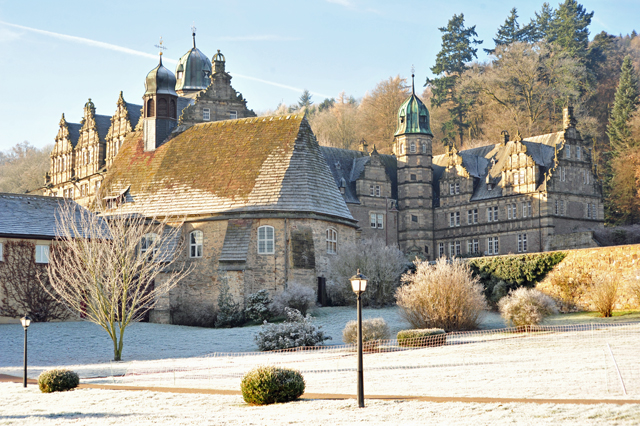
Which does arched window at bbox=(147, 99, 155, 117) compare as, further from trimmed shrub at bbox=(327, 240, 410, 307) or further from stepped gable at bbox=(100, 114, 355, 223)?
trimmed shrub at bbox=(327, 240, 410, 307)

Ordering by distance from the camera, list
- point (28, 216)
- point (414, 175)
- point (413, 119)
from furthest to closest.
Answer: point (414, 175) < point (413, 119) < point (28, 216)

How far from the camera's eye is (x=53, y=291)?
119ft

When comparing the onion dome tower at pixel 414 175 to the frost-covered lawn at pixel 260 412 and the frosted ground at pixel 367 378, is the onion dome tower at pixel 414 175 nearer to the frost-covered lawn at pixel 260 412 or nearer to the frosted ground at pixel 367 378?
the frosted ground at pixel 367 378

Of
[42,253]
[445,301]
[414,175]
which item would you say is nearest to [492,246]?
[414,175]

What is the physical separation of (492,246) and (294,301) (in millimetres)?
32176

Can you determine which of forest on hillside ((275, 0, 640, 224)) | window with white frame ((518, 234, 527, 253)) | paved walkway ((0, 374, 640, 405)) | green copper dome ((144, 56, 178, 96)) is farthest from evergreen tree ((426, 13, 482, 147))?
paved walkway ((0, 374, 640, 405))

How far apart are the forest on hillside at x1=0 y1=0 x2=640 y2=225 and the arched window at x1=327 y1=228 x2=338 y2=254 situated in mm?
33182

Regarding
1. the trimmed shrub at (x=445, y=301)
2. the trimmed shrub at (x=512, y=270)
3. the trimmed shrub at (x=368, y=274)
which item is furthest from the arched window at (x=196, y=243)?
the trimmed shrub at (x=445, y=301)

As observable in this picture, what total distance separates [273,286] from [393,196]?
32.8 m

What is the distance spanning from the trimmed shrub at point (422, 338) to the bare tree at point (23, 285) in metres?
17.4

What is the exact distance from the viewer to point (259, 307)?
3600 centimetres

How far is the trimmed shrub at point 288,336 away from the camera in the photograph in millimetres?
28219

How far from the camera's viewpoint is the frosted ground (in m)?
14.4

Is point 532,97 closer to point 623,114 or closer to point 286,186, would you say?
point 623,114
